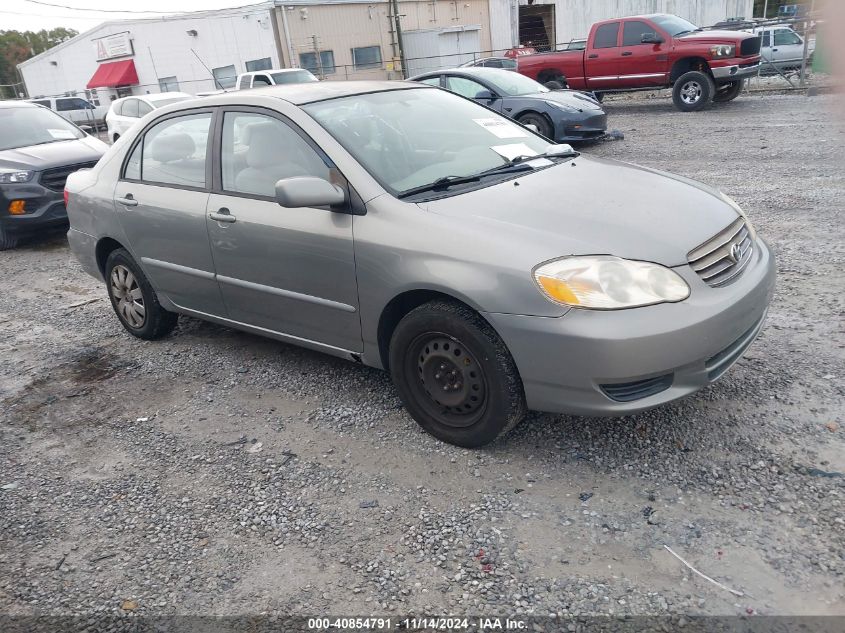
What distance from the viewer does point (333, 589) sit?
2.48 m

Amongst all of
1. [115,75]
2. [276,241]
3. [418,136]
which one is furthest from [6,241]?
[115,75]

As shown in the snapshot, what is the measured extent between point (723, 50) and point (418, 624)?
14073 mm

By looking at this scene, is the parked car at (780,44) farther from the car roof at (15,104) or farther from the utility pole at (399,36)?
the car roof at (15,104)

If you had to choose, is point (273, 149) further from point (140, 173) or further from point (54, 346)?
point (54, 346)

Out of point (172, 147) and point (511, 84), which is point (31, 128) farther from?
point (511, 84)

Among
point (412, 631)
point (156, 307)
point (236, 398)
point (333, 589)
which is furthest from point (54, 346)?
point (412, 631)

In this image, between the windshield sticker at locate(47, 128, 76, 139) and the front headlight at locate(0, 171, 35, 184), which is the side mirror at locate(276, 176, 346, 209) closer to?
the front headlight at locate(0, 171, 35, 184)

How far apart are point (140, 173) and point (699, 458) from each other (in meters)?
3.90

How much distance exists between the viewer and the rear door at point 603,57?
1477 centimetres

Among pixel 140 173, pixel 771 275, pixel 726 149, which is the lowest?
pixel 726 149

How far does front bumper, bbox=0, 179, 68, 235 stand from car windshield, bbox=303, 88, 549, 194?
19.6 ft

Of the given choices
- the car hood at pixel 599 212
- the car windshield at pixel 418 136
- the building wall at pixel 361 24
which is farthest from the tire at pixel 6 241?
the building wall at pixel 361 24

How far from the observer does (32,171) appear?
8117 millimetres

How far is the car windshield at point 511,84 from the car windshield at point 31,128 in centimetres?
652
